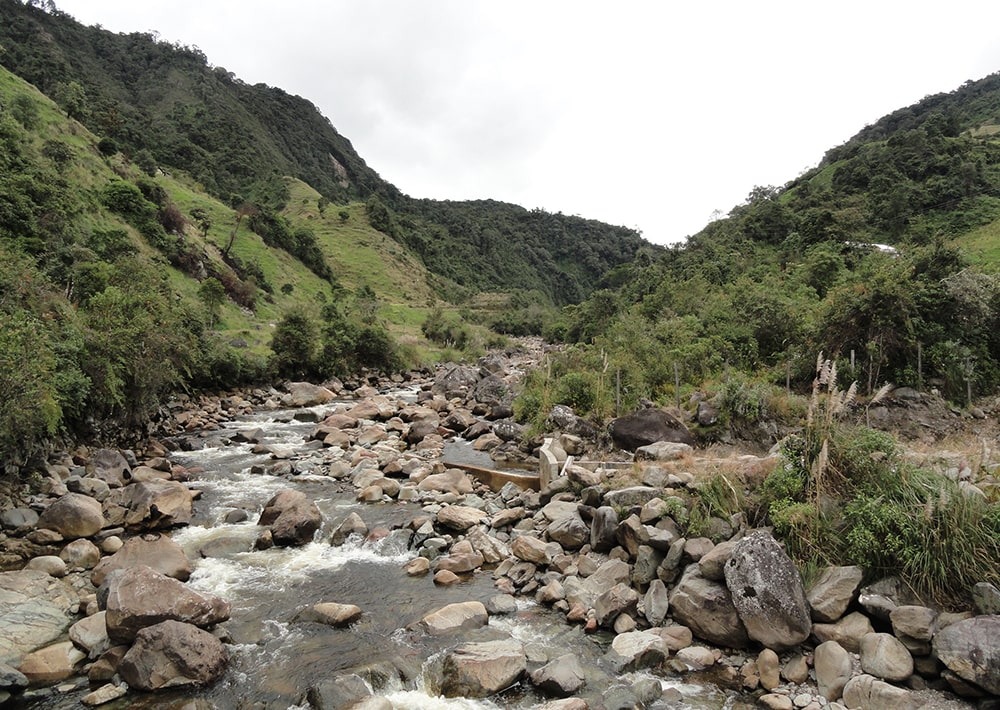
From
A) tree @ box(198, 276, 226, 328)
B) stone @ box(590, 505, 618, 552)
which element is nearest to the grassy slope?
tree @ box(198, 276, 226, 328)

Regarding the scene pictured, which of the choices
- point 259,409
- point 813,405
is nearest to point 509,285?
point 259,409

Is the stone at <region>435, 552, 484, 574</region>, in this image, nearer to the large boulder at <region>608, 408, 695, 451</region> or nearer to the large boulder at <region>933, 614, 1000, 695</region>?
the large boulder at <region>608, 408, 695, 451</region>

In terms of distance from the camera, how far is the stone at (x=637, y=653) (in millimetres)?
8273

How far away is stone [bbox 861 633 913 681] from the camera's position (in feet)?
23.6

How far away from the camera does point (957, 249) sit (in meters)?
21.5

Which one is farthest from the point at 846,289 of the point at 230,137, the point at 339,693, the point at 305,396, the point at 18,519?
the point at 230,137

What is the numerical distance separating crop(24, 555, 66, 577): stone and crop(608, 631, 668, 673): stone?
10.8m

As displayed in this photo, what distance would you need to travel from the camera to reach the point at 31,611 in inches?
364

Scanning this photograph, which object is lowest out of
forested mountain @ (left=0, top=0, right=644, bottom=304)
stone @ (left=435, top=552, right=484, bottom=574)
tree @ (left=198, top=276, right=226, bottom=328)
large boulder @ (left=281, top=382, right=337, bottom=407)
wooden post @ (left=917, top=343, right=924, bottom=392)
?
stone @ (left=435, top=552, right=484, bottom=574)

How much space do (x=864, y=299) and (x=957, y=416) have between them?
16.0ft

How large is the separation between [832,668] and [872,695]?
621 millimetres

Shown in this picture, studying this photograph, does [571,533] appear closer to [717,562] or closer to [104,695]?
[717,562]

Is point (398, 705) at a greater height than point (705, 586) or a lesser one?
lesser

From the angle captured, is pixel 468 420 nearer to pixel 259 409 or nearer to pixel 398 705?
pixel 259 409
